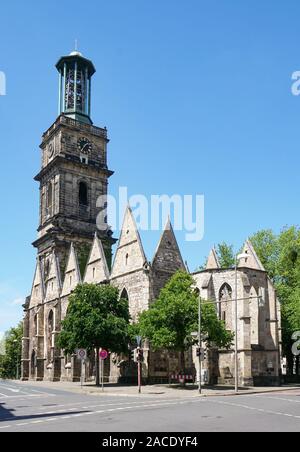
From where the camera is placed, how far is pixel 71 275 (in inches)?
2349

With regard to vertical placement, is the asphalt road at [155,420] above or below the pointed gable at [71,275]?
below

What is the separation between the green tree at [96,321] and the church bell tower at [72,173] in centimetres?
2359

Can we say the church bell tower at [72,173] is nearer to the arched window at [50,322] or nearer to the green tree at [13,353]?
the arched window at [50,322]

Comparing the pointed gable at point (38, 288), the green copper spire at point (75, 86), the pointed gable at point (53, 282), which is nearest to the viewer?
the pointed gable at point (53, 282)

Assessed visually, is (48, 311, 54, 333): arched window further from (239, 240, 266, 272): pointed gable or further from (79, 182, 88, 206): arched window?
(239, 240, 266, 272): pointed gable

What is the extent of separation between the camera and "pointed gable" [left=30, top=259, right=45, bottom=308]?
66.6 m

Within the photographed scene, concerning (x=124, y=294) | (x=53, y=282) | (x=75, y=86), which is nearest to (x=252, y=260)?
(x=124, y=294)

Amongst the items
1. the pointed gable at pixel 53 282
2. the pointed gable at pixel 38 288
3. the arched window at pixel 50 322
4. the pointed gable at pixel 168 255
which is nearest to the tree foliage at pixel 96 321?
the pointed gable at pixel 168 255

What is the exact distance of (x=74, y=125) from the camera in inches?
2904

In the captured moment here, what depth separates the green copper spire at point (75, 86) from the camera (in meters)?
76.6

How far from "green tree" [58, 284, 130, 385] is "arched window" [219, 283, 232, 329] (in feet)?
26.8
